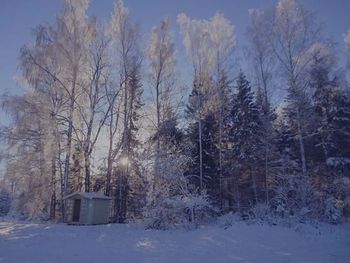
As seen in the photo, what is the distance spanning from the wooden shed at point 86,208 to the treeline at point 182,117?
1812mm

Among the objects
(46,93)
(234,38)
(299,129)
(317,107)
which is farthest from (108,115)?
(317,107)

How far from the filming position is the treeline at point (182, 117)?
1738 centimetres

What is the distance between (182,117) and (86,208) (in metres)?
9.33

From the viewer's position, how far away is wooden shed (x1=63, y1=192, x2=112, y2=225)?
16.0 m

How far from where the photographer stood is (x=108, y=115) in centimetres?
1998

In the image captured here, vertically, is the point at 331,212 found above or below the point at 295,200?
below

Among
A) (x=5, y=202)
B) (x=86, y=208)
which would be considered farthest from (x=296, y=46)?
(x=5, y=202)

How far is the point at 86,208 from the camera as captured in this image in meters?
16.1

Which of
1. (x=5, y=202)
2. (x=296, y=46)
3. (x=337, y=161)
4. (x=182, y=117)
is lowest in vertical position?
(x=5, y=202)

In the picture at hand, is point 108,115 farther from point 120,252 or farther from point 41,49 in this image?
point 120,252

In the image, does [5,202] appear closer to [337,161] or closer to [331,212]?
[337,161]

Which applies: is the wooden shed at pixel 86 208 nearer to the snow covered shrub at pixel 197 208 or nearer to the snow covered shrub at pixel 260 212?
the snow covered shrub at pixel 197 208

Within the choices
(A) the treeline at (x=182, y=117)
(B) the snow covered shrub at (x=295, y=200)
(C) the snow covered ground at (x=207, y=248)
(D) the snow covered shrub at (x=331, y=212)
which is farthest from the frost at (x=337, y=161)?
(C) the snow covered ground at (x=207, y=248)

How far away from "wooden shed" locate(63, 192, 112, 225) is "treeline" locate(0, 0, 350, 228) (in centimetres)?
181
